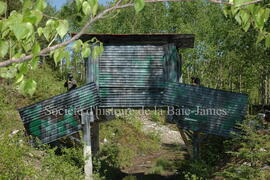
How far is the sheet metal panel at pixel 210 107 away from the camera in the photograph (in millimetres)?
13047

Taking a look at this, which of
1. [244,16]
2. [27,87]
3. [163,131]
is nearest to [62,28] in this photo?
[27,87]

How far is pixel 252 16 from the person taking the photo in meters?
2.86

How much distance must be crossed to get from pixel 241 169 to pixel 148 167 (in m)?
7.28

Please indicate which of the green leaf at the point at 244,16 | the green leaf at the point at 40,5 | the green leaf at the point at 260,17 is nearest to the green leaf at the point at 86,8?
the green leaf at the point at 40,5

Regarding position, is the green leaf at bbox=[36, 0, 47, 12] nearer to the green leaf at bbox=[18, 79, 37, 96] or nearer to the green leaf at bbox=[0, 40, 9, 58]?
the green leaf at bbox=[0, 40, 9, 58]

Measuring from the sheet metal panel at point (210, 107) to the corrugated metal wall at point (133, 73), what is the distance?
59cm

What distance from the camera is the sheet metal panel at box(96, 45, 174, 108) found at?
13055 millimetres

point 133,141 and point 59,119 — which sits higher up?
point 59,119

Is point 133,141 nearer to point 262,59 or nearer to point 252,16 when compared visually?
point 262,59

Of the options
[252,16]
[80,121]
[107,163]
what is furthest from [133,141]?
[252,16]

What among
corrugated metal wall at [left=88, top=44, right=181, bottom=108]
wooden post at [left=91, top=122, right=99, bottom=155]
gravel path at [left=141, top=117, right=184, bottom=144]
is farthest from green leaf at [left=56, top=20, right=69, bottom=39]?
gravel path at [left=141, top=117, right=184, bottom=144]

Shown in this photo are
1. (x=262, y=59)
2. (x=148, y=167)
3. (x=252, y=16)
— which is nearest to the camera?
(x=252, y=16)

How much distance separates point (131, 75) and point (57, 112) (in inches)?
118

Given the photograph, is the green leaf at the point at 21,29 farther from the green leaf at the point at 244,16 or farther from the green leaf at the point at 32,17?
the green leaf at the point at 244,16
